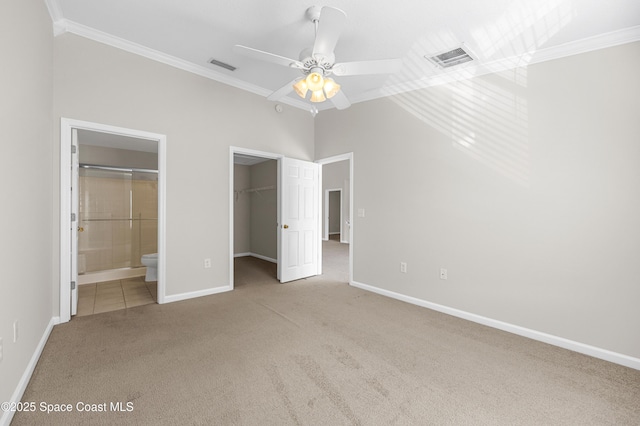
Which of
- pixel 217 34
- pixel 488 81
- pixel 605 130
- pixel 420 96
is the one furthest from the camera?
pixel 420 96

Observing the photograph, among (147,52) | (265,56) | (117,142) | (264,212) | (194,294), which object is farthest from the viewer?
(264,212)

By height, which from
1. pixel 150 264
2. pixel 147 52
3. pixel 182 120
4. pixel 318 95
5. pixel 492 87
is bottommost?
pixel 150 264

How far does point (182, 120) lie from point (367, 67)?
239cm

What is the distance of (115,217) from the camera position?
5195 millimetres

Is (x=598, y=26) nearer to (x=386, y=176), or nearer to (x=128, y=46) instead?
(x=386, y=176)

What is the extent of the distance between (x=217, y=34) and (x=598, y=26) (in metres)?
3.29

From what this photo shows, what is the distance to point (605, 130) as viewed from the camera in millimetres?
2352

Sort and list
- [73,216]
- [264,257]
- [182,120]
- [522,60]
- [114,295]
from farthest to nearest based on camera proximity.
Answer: [264,257]
[114,295]
[182,120]
[73,216]
[522,60]

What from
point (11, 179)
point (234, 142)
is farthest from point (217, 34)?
point (11, 179)

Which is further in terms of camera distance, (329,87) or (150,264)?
(150,264)

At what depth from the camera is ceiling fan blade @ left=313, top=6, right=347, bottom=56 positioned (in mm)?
1721

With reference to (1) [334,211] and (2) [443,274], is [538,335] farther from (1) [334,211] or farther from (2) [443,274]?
(1) [334,211]

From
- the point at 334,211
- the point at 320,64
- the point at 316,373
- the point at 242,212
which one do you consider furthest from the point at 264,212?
the point at 334,211

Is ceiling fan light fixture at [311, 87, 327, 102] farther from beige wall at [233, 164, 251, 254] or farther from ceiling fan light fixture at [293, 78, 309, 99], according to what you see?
beige wall at [233, 164, 251, 254]
